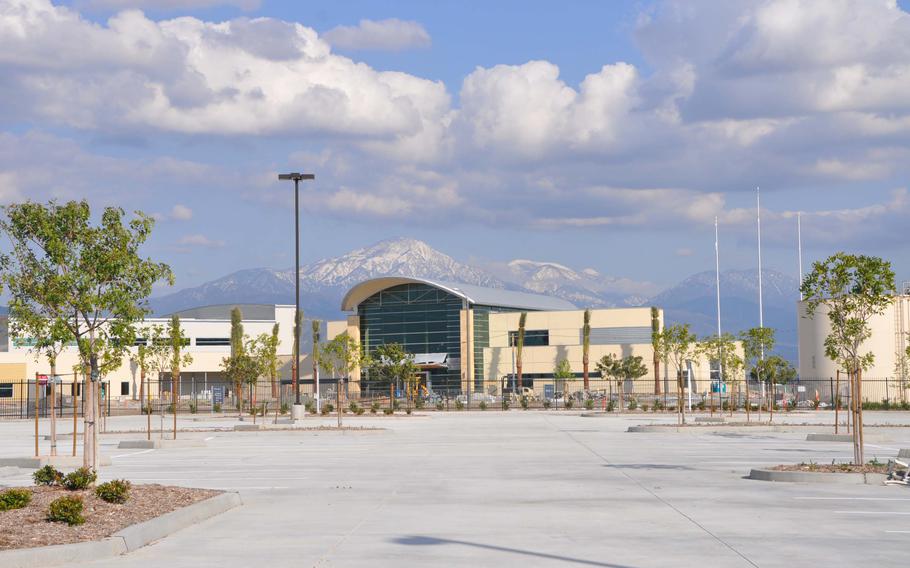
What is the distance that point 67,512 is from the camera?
14.3 metres

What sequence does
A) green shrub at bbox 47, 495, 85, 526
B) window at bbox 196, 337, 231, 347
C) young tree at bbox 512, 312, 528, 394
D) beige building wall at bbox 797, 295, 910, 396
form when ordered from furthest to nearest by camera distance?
window at bbox 196, 337, 231, 347
young tree at bbox 512, 312, 528, 394
beige building wall at bbox 797, 295, 910, 396
green shrub at bbox 47, 495, 85, 526

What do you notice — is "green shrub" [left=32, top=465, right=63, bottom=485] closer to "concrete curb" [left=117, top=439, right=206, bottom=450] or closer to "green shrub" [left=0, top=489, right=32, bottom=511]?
"green shrub" [left=0, top=489, right=32, bottom=511]

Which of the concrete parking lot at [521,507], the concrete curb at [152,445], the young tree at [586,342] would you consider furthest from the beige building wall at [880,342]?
the concrete curb at [152,445]

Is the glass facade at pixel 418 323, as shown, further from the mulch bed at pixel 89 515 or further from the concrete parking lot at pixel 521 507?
the mulch bed at pixel 89 515

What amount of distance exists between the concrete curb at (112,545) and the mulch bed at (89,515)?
0.80ft

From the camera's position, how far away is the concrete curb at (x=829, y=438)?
115ft

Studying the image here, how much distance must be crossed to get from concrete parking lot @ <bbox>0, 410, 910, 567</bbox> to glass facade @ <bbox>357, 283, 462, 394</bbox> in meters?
73.1

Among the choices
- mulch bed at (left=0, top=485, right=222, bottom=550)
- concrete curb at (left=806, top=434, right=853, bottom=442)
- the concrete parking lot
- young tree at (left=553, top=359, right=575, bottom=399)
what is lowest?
concrete curb at (left=806, top=434, right=853, bottom=442)

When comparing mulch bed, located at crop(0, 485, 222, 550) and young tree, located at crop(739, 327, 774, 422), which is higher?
young tree, located at crop(739, 327, 774, 422)

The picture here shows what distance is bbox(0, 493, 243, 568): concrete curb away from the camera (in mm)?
12203

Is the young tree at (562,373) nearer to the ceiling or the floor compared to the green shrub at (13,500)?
nearer to the ceiling

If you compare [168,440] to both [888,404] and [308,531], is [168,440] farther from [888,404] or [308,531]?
[888,404]

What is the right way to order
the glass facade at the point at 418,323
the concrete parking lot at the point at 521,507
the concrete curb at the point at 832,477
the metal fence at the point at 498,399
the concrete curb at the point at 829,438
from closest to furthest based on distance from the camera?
1. the concrete parking lot at the point at 521,507
2. the concrete curb at the point at 832,477
3. the concrete curb at the point at 829,438
4. the metal fence at the point at 498,399
5. the glass facade at the point at 418,323

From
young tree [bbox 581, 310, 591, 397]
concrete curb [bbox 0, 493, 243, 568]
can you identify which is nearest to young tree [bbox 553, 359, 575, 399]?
young tree [bbox 581, 310, 591, 397]
